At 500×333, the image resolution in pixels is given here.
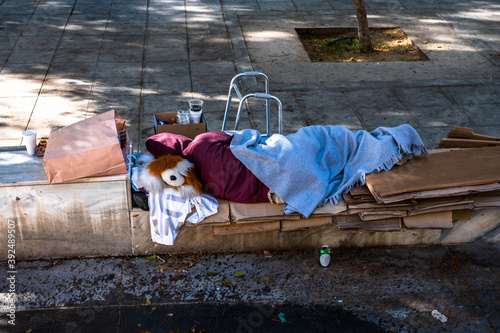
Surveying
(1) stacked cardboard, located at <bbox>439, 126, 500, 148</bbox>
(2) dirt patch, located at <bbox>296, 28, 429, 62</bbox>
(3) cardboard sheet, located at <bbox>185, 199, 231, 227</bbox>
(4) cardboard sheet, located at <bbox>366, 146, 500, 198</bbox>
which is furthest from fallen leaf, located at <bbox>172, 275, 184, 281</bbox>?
(2) dirt patch, located at <bbox>296, 28, 429, 62</bbox>

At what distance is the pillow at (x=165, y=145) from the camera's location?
423 centimetres

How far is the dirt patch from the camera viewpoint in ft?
27.3

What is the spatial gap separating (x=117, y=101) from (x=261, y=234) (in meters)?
3.21

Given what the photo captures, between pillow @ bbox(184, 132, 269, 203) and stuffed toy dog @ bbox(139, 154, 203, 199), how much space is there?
0.10 metres

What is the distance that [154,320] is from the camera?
12.6 ft

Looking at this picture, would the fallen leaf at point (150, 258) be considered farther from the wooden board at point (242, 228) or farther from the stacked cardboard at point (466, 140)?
the stacked cardboard at point (466, 140)

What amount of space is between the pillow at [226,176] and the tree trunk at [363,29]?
4.93m

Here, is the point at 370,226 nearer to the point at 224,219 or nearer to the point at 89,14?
the point at 224,219

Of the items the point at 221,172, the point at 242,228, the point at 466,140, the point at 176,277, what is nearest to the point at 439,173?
the point at 466,140

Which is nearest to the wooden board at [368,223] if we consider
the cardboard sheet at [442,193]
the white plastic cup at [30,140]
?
the cardboard sheet at [442,193]

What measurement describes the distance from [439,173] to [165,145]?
2232 millimetres

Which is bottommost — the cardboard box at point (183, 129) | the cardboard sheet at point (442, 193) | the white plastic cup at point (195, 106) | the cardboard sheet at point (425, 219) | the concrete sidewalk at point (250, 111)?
the concrete sidewalk at point (250, 111)

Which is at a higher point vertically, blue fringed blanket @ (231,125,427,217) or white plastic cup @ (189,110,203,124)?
blue fringed blanket @ (231,125,427,217)

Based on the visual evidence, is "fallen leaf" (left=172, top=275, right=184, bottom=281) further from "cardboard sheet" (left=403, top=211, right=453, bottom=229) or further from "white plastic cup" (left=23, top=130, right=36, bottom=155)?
"cardboard sheet" (left=403, top=211, right=453, bottom=229)
